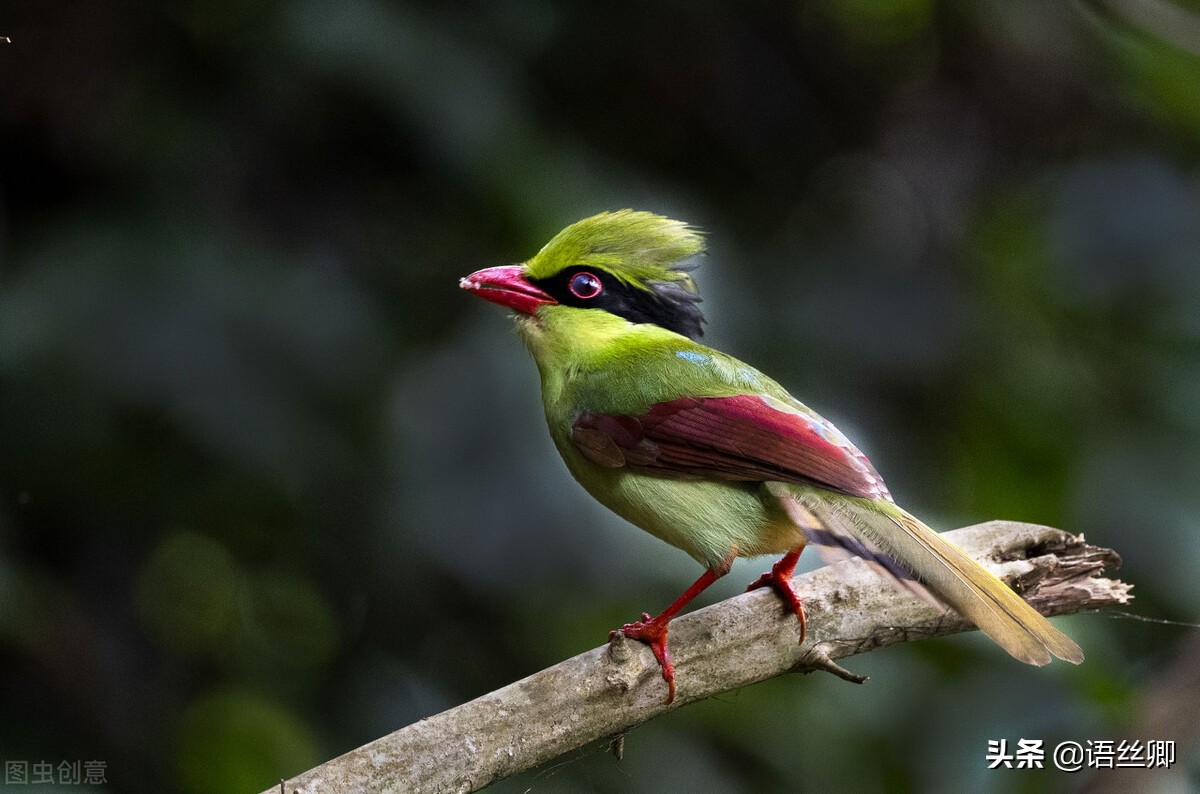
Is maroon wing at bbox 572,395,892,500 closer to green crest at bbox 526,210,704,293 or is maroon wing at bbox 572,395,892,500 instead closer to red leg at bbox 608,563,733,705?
red leg at bbox 608,563,733,705

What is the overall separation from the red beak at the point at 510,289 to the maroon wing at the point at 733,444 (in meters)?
0.33

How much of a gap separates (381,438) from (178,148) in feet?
3.28

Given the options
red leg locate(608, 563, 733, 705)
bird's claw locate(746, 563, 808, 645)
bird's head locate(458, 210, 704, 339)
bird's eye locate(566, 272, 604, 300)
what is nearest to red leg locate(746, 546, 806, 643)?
bird's claw locate(746, 563, 808, 645)

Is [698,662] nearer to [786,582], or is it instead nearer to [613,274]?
[786,582]

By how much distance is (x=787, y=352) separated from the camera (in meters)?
3.49

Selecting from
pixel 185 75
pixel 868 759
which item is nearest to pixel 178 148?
pixel 185 75

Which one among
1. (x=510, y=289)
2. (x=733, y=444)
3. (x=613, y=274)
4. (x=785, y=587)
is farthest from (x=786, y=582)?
(x=510, y=289)

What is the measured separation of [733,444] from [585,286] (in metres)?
0.52

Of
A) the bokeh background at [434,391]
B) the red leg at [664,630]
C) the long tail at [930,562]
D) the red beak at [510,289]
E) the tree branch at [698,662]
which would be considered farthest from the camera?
the bokeh background at [434,391]

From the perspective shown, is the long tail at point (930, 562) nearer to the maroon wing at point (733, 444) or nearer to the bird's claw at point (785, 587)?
the maroon wing at point (733, 444)

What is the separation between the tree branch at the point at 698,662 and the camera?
2.29m

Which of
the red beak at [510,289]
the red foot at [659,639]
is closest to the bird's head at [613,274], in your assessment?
the red beak at [510,289]

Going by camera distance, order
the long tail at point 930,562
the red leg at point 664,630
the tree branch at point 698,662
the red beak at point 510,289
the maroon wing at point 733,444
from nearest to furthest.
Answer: the long tail at point 930,562 → the tree branch at point 698,662 → the maroon wing at point 733,444 → the red leg at point 664,630 → the red beak at point 510,289

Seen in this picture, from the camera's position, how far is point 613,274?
2771mm
